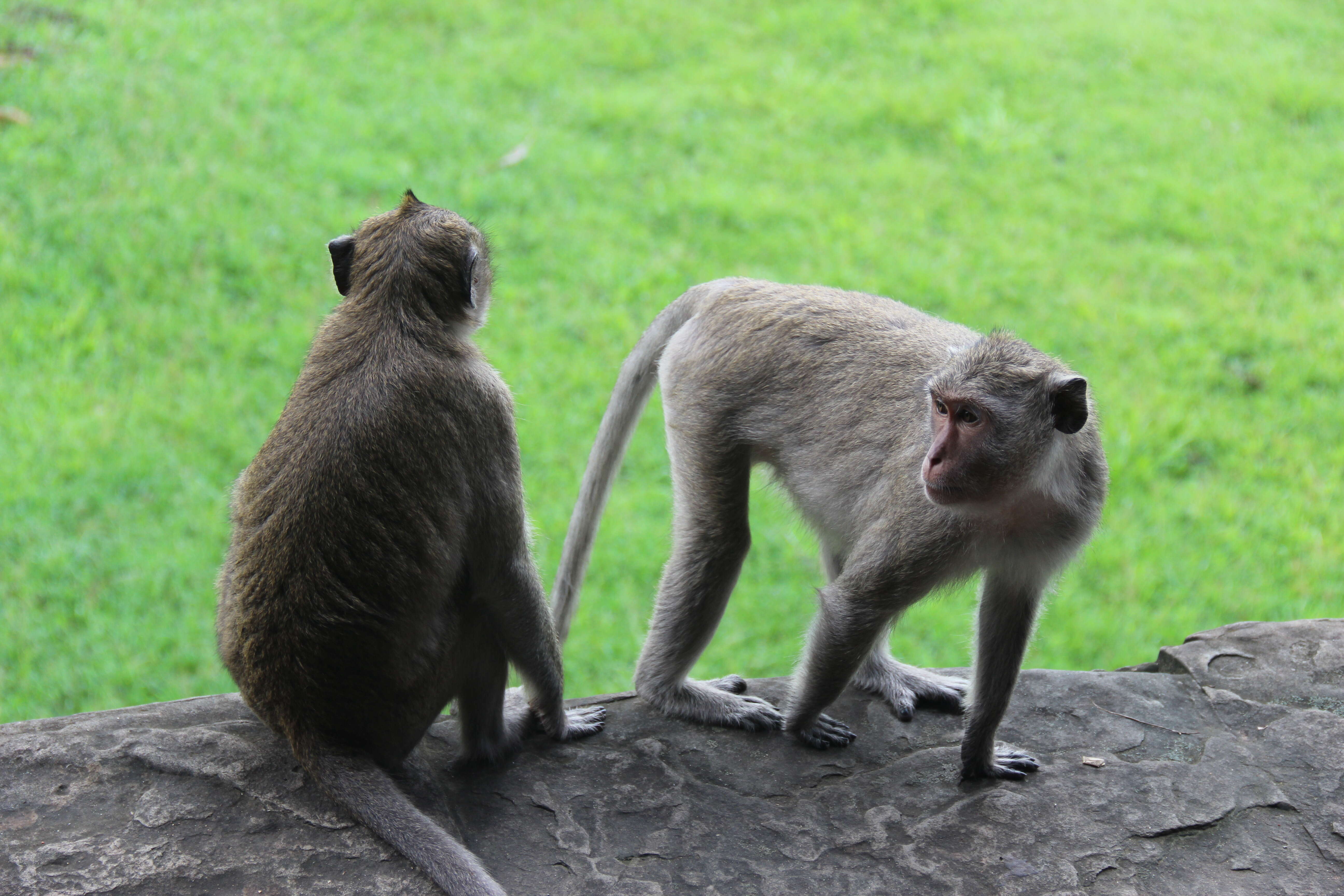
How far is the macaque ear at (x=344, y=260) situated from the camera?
11.4ft

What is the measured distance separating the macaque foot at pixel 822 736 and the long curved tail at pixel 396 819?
1.25 metres

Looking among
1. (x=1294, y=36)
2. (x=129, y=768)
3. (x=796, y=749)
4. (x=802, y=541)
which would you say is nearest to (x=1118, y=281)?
(x=802, y=541)

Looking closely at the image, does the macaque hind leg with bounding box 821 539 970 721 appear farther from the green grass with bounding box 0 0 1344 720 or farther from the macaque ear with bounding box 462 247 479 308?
the macaque ear with bounding box 462 247 479 308

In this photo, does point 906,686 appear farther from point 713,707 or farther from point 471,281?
point 471,281

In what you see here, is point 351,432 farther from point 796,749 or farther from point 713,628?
point 796,749

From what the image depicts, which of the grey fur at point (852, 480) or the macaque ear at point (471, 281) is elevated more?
the macaque ear at point (471, 281)

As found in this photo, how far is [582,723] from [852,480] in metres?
1.27

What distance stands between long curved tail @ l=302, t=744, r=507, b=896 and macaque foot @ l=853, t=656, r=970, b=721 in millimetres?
1725

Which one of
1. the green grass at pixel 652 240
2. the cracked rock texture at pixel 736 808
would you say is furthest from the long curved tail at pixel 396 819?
the green grass at pixel 652 240

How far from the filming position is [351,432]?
3152 millimetres

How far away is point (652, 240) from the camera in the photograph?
806 centimetres

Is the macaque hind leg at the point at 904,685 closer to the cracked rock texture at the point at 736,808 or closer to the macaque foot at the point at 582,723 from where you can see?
the cracked rock texture at the point at 736,808

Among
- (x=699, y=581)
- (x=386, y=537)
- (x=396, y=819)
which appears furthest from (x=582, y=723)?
(x=386, y=537)

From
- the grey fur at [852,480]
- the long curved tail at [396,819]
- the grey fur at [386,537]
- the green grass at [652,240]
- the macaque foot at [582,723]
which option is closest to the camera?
the long curved tail at [396,819]
